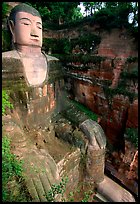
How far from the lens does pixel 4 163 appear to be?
253 centimetres

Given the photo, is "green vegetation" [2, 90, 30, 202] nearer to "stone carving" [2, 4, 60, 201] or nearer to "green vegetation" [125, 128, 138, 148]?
"stone carving" [2, 4, 60, 201]

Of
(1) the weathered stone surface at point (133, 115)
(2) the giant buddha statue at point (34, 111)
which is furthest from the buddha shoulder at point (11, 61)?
(1) the weathered stone surface at point (133, 115)

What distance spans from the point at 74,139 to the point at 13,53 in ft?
7.71

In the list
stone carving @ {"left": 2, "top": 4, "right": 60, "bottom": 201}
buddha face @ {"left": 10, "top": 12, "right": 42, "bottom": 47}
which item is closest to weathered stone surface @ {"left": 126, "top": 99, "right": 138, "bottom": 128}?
stone carving @ {"left": 2, "top": 4, "right": 60, "bottom": 201}

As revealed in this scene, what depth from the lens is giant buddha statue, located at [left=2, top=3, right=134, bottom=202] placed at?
288cm

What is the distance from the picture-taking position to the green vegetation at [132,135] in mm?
5476

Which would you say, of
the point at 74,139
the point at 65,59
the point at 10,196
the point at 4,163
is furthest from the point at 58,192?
the point at 65,59

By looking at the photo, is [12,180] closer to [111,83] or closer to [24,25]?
[24,25]

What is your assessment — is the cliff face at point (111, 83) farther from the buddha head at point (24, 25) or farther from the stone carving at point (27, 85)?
the buddha head at point (24, 25)

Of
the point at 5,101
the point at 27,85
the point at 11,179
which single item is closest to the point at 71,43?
the point at 27,85

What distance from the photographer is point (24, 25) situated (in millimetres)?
3631

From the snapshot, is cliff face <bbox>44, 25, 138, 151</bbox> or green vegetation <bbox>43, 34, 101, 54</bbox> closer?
cliff face <bbox>44, 25, 138, 151</bbox>

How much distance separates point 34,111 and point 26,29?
1751 mm

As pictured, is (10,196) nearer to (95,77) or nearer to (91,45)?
(95,77)
